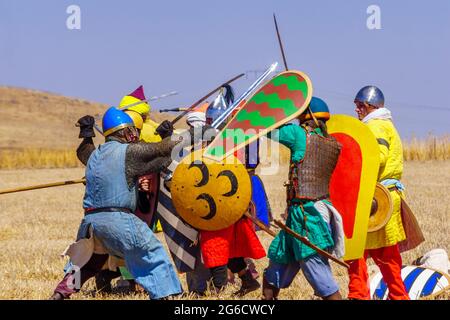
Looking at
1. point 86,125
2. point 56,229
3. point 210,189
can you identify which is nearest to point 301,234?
point 210,189

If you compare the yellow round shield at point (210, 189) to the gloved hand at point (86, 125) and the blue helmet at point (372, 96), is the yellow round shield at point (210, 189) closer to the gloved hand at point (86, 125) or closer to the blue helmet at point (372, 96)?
the gloved hand at point (86, 125)

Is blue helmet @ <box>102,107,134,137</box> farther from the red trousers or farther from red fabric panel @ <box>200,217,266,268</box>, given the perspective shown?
the red trousers

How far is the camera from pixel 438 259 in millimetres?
8258

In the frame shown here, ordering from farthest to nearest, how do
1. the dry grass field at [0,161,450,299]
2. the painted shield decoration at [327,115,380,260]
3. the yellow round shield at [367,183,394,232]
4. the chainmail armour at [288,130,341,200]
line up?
1. the dry grass field at [0,161,450,299]
2. the yellow round shield at [367,183,394,232]
3. the painted shield decoration at [327,115,380,260]
4. the chainmail armour at [288,130,341,200]

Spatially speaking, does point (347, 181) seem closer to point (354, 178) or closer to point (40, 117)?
point (354, 178)

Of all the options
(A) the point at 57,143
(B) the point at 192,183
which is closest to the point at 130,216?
(B) the point at 192,183

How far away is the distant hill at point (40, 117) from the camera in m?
51.3

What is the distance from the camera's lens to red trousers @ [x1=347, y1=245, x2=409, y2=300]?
7098 mm

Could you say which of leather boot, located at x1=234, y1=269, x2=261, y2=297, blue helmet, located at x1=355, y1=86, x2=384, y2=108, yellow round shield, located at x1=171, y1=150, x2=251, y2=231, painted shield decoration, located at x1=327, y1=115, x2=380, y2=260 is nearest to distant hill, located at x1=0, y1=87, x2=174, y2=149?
leather boot, located at x1=234, y1=269, x2=261, y2=297

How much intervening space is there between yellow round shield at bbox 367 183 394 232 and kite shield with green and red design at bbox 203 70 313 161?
1.07 metres

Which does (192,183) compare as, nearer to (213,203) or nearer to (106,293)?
(213,203)

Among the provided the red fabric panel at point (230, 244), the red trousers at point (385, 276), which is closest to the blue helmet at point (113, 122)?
the red fabric panel at point (230, 244)

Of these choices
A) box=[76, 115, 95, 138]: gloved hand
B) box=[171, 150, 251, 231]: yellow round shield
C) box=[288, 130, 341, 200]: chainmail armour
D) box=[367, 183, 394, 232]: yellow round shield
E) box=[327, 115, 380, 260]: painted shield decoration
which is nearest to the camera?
box=[288, 130, 341, 200]: chainmail armour

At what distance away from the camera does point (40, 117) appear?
5819 centimetres
